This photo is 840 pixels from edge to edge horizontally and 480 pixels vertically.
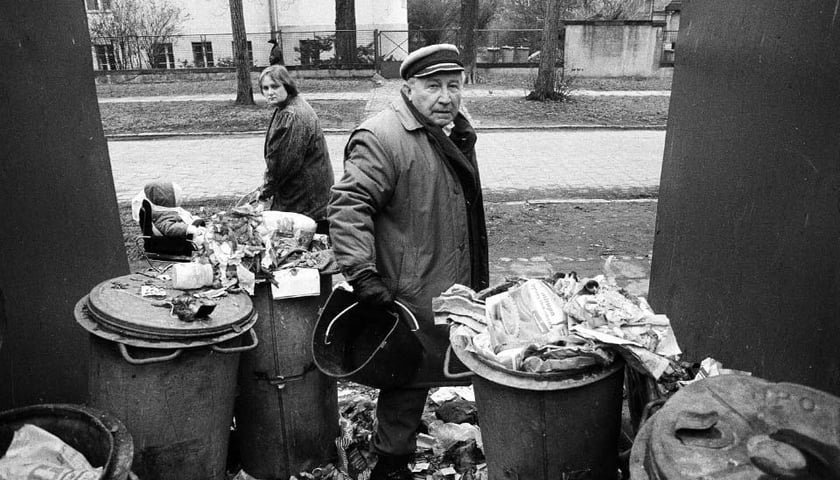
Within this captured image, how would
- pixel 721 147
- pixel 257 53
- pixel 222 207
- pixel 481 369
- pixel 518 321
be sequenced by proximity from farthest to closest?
1. pixel 257 53
2. pixel 222 207
3. pixel 721 147
4. pixel 518 321
5. pixel 481 369

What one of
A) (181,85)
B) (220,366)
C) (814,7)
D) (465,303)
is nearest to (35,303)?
(220,366)

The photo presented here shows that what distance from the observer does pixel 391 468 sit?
3078 mm

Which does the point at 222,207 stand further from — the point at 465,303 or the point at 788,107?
the point at 788,107

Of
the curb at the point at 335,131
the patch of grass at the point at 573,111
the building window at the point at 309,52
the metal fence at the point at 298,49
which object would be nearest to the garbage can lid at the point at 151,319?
the curb at the point at 335,131

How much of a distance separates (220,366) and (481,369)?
1.07m

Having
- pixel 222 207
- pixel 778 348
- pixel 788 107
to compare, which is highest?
pixel 788 107

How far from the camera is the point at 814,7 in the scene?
2691mm

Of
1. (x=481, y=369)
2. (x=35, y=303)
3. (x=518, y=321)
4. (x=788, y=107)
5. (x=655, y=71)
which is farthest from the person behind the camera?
(x=655, y=71)

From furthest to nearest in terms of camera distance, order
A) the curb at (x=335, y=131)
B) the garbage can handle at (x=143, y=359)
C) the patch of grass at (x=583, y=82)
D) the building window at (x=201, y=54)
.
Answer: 1. the building window at (x=201, y=54)
2. the patch of grass at (x=583, y=82)
3. the curb at (x=335, y=131)
4. the garbage can handle at (x=143, y=359)

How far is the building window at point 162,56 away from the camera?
25891mm

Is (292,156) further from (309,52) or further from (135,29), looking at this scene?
(135,29)

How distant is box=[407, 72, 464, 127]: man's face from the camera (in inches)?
118

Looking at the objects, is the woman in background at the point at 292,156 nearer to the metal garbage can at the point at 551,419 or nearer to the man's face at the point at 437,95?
the man's face at the point at 437,95

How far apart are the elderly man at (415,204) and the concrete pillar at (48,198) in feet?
4.76
